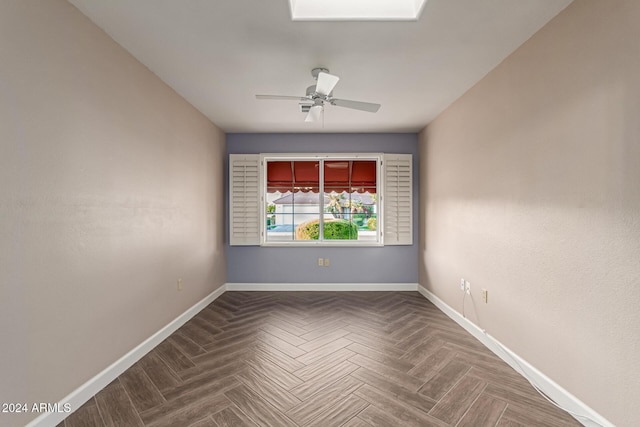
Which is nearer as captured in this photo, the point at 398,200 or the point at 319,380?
the point at 319,380

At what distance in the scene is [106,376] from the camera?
84.5 inches

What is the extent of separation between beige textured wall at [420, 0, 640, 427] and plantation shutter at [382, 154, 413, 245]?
1.62 m

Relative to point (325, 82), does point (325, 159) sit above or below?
below

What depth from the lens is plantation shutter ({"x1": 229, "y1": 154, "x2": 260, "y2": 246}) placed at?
4.66 metres

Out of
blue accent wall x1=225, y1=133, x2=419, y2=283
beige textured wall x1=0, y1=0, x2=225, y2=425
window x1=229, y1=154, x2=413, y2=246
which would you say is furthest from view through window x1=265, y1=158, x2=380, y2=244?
beige textured wall x1=0, y1=0, x2=225, y2=425

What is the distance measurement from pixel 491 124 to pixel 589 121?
1033 millimetres

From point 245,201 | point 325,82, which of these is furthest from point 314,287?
point 325,82

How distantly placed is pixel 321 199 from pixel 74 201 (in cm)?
335

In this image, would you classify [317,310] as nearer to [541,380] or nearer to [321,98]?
[541,380]

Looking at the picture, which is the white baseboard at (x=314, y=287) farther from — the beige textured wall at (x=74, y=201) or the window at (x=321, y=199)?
the beige textured wall at (x=74, y=201)

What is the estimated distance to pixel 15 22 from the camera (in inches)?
60.2

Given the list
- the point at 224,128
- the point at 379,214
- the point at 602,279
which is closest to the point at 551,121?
the point at 602,279

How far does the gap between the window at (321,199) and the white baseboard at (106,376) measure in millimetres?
1805

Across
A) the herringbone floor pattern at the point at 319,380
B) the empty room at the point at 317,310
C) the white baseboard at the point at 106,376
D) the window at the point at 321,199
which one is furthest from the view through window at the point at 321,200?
the white baseboard at the point at 106,376
